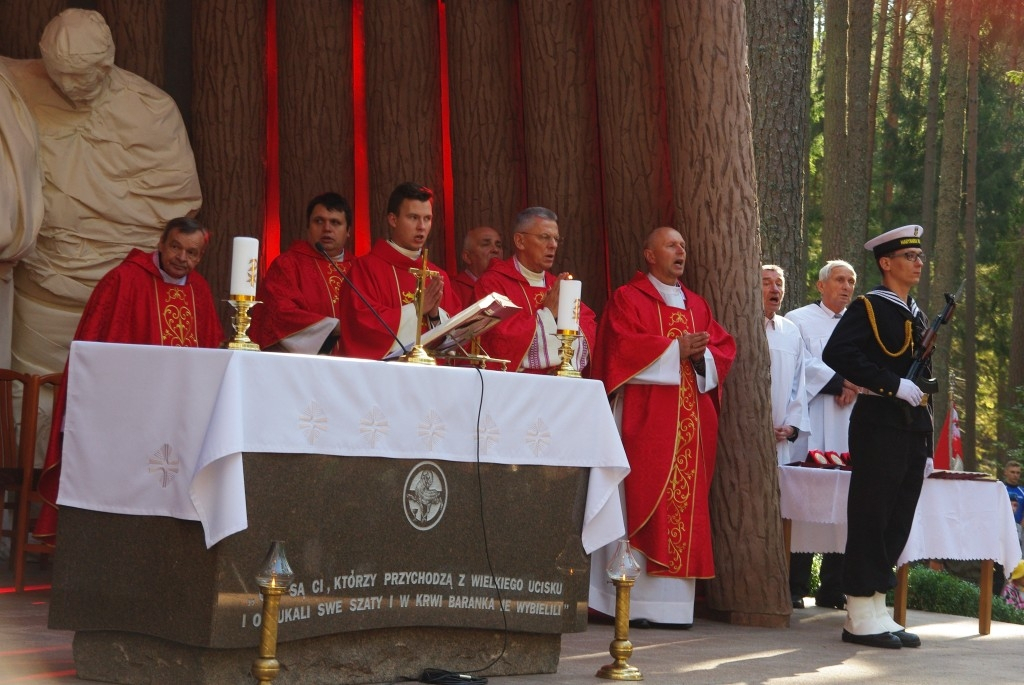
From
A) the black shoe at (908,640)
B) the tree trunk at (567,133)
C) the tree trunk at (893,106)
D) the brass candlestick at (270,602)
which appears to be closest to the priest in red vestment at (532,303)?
the tree trunk at (567,133)

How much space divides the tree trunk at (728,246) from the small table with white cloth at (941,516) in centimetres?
25

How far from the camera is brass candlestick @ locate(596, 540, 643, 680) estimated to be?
5160 mm

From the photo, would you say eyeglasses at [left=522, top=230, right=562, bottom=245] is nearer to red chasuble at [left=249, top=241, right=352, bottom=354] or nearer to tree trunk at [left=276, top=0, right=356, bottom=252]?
red chasuble at [left=249, top=241, right=352, bottom=354]

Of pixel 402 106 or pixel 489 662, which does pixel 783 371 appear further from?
A: pixel 489 662

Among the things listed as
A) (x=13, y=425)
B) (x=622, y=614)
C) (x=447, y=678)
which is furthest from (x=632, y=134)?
(x=447, y=678)

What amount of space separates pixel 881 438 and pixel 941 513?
3.25ft

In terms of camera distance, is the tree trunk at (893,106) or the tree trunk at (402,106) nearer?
the tree trunk at (402,106)

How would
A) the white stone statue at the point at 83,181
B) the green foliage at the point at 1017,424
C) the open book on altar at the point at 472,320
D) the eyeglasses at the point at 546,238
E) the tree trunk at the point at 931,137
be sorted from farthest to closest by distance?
the tree trunk at the point at 931,137 → the green foliage at the point at 1017,424 → the white stone statue at the point at 83,181 → the eyeglasses at the point at 546,238 → the open book on altar at the point at 472,320

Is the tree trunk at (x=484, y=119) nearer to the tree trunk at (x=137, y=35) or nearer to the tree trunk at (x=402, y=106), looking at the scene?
the tree trunk at (x=402, y=106)

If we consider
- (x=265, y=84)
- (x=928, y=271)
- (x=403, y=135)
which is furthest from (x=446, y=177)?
(x=928, y=271)

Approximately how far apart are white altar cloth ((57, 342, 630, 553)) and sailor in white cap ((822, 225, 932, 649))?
2.20m

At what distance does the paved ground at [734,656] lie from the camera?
16.9 ft

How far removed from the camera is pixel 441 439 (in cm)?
502

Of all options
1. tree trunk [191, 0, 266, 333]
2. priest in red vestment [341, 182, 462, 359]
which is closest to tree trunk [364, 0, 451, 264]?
tree trunk [191, 0, 266, 333]
